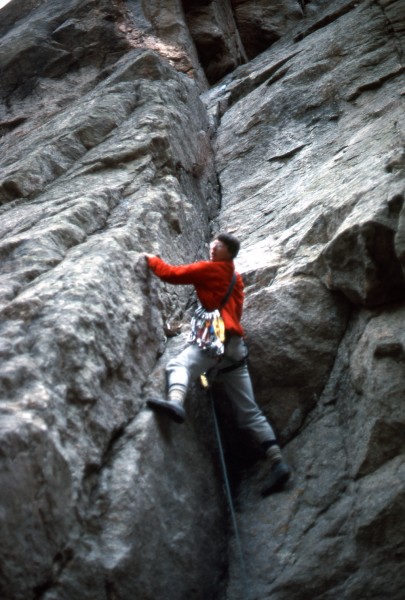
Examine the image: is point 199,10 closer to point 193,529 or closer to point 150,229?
point 150,229

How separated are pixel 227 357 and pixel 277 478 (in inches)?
48.5

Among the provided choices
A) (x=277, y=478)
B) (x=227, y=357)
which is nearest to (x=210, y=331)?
→ (x=227, y=357)

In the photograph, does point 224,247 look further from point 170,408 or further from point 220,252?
point 170,408

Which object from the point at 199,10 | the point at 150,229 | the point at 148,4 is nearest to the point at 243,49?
the point at 199,10

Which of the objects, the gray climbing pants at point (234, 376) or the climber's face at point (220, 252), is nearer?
the gray climbing pants at point (234, 376)

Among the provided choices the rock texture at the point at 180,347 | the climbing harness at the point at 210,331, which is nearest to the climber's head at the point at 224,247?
the climbing harness at the point at 210,331

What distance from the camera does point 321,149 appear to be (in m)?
9.13

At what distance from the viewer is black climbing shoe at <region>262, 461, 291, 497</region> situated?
5.38 m

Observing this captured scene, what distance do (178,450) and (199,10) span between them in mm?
15605

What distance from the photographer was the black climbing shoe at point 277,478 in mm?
5383

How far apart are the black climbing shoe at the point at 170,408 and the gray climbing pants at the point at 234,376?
0.32 meters

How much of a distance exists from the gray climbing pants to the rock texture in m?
0.29

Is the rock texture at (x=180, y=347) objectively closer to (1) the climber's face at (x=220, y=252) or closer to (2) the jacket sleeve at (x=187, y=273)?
(2) the jacket sleeve at (x=187, y=273)

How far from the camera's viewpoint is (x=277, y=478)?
212 inches
